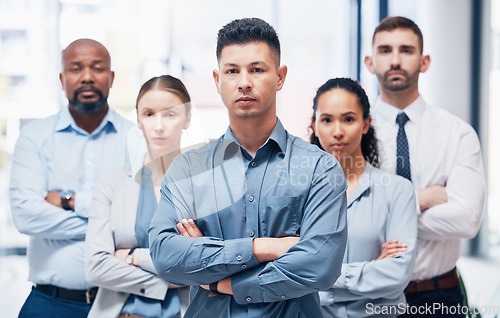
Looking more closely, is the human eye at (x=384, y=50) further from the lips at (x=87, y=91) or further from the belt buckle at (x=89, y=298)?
the belt buckle at (x=89, y=298)

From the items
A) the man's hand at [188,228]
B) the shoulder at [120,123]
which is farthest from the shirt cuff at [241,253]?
the shoulder at [120,123]

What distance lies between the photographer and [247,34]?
1.47 meters

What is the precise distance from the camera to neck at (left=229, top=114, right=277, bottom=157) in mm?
1518

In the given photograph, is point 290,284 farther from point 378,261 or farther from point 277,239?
point 378,261

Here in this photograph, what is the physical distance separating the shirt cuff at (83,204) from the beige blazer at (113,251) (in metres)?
0.07

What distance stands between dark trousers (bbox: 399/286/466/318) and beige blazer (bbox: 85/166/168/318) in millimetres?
976

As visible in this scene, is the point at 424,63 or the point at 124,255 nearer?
the point at 124,255

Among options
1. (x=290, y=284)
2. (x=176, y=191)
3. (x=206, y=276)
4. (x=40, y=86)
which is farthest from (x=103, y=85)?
(x=290, y=284)

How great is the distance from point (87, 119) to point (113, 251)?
532 millimetres

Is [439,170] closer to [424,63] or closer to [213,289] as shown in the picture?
[424,63]

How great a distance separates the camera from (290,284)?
1.40 metres

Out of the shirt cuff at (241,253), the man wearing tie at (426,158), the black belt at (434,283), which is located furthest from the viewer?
the black belt at (434,283)

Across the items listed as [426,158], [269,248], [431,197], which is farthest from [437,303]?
[269,248]

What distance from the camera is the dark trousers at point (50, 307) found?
6.84ft
